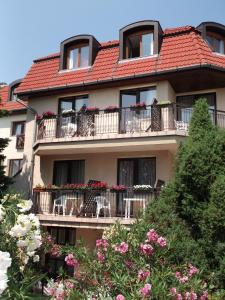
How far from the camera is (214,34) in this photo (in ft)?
59.6

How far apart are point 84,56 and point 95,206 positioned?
8.12m

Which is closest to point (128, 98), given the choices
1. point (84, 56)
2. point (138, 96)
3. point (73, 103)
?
point (138, 96)

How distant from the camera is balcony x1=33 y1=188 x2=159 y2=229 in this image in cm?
1451

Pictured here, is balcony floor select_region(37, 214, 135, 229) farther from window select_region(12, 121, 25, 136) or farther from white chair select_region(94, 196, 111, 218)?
window select_region(12, 121, 25, 136)

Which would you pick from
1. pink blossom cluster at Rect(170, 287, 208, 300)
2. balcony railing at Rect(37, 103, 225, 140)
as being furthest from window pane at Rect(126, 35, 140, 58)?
pink blossom cluster at Rect(170, 287, 208, 300)

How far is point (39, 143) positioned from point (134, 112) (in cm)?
443

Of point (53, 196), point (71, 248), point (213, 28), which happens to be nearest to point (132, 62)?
point (213, 28)

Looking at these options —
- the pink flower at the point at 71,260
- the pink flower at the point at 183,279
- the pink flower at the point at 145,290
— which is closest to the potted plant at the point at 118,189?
the pink flower at the point at 71,260

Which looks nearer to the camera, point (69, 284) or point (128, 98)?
point (69, 284)

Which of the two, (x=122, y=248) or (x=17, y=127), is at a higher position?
(x=17, y=127)

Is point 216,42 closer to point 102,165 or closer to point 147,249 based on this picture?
point 102,165

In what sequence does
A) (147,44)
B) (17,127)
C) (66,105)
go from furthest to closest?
(17,127) < (66,105) < (147,44)

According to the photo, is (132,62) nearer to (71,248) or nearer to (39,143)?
(39,143)

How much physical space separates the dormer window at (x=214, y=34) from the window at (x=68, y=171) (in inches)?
317
